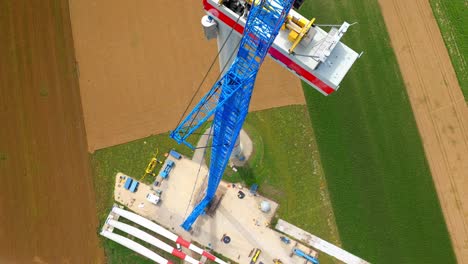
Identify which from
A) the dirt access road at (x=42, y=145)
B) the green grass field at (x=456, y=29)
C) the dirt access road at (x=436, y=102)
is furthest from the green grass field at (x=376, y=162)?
the dirt access road at (x=42, y=145)

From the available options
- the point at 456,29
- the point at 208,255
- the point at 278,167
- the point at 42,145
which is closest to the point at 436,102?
the point at 456,29

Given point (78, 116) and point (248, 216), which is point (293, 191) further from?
point (78, 116)

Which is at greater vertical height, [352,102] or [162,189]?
[352,102]

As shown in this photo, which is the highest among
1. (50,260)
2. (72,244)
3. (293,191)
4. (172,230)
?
(293,191)

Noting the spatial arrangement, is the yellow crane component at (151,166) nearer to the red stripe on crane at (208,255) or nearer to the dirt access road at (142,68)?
the dirt access road at (142,68)

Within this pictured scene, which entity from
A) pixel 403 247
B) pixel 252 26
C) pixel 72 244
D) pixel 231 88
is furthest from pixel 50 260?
pixel 403 247

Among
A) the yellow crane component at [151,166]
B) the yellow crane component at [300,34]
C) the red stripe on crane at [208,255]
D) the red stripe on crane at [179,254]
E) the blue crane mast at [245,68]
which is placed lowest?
the red stripe on crane at [179,254]
